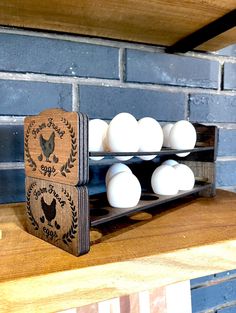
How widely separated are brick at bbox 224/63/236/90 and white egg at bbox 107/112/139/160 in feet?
1.59

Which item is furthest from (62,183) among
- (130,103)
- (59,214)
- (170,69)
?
(170,69)

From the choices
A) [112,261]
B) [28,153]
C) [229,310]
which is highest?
[28,153]

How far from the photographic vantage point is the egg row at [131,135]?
1.53ft

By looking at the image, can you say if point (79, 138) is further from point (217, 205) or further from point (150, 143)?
point (217, 205)

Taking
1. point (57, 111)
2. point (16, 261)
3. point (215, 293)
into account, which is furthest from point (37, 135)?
point (215, 293)

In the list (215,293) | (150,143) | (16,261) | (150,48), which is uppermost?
(150,48)

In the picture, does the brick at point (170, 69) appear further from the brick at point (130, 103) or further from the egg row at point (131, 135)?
the egg row at point (131, 135)

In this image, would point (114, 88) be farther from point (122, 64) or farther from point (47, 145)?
point (47, 145)

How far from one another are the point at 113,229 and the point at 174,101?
43 centimetres

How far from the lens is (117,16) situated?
0.57 meters

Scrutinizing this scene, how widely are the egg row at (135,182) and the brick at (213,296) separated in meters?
0.41

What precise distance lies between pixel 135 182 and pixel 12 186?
11.3 inches

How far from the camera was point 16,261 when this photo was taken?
35 cm

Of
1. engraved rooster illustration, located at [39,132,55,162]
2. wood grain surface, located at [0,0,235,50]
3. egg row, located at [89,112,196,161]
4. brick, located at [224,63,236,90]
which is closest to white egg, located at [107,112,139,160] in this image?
egg row, located at [89,112,196,161]
